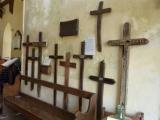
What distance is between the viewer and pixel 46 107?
116 inches

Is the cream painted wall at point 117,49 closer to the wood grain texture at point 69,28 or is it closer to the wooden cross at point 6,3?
the wood grain texture at point 69,28

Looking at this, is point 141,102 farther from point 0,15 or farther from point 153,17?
point 0,15

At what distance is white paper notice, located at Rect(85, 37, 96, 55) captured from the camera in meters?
2.37

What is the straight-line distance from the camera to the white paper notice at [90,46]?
2.37 m

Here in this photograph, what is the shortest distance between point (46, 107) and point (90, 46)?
3.57ft

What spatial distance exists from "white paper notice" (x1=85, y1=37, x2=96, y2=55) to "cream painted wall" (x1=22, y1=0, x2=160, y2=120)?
0.17ft

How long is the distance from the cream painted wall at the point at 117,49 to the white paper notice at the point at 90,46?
0.05 metres

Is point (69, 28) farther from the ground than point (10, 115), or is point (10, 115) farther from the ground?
point (69, 28)

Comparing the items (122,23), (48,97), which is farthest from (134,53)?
(48,97)

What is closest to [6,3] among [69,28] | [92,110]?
[69,28]

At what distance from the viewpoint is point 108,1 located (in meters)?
2.21

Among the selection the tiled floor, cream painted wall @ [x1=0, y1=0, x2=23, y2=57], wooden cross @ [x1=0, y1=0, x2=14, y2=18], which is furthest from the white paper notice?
wooden cross @ [x1=0, y1=0, x2=14, y2=18]

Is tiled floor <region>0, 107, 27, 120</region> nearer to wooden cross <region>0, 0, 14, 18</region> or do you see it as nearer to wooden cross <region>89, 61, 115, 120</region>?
wooden cross <region>89, 61, 115, 120</region>

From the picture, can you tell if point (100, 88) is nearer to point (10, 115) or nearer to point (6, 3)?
point (10, 115)
